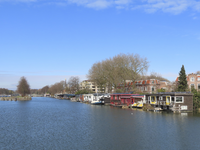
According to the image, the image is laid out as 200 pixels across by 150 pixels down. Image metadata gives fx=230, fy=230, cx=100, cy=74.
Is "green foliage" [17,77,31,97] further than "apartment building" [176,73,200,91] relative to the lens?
Yes

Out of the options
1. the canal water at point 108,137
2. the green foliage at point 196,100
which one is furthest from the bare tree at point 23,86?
the green foliage at point 196,100

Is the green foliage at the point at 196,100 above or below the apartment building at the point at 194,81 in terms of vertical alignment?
below

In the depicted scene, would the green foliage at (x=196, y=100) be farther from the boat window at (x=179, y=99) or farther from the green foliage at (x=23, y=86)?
the green foliage at (x=23, y=86)

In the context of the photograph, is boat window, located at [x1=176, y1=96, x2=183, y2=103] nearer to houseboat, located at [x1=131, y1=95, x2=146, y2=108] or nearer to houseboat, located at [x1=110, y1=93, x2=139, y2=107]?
houseboat, located at [x1=131, y1=95, x2=146, y2=108]

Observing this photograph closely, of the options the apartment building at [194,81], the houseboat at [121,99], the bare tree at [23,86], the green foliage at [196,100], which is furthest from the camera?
the bare tree at [23,86]

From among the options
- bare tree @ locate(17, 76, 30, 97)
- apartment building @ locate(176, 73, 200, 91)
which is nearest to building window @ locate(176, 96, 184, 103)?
apartment building @ locate(176, 73, 200, 91)

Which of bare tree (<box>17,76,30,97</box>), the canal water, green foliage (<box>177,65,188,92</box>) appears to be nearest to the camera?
the canal water

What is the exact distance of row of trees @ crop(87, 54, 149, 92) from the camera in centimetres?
9331

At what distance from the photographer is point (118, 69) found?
9619cm

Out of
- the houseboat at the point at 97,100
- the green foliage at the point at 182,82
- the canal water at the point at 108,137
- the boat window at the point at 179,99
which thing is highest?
the green foliage at the point at 182,82

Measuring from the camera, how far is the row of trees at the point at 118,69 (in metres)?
93.3

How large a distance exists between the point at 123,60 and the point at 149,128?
198 feet

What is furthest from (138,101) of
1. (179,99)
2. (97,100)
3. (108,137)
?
(108,137)

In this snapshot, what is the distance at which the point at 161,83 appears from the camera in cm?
10856
